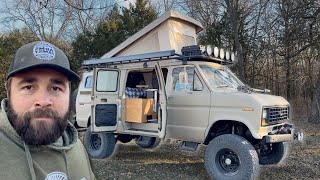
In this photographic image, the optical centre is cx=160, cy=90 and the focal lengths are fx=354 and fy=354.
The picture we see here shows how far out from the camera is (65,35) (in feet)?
108

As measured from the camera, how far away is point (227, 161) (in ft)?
19.8

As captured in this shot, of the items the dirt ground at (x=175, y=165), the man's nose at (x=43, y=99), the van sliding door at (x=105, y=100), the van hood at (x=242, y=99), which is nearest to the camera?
the man's nose at (x=43, y=99)

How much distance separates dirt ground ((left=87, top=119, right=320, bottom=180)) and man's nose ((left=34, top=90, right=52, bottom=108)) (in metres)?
4.30

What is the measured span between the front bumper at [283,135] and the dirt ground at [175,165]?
65 cm

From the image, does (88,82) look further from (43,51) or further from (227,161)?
(43,51)

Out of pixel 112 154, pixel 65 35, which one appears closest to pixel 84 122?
pixel 112 154

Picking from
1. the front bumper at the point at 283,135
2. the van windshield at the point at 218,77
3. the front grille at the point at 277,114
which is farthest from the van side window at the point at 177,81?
the front bumper at the point at 283,135

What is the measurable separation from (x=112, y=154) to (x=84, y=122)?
133 centimetres

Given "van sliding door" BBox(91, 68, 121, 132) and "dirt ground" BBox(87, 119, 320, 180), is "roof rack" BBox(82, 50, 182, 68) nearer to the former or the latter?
"van sliding door" BBox(91, 68, 121, 132)

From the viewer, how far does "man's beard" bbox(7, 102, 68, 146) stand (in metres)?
1.47

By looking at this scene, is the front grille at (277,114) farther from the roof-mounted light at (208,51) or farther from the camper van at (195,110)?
the roof-mounted light at (208,51)

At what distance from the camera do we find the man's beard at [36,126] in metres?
1.47

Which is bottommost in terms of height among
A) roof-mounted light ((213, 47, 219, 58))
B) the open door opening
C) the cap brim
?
the open door opening

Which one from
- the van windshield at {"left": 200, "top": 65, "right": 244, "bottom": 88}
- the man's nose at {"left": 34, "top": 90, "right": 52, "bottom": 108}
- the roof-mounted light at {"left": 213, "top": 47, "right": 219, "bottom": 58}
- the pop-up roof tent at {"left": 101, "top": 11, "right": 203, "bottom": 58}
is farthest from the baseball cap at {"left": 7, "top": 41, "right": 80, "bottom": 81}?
the pop-up roof tent at {"left": 101, "top": 11, "right": 203, "bottom": 58}
